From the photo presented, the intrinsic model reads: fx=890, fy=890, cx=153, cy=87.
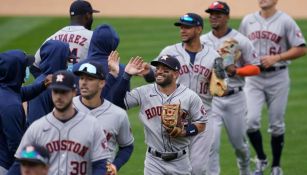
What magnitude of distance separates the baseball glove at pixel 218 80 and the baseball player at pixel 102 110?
6.75ft

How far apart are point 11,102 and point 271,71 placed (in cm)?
486

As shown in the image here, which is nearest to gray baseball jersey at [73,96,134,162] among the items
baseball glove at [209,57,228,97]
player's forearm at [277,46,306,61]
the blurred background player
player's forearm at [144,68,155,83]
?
player's forearm at [144,68,155,83]

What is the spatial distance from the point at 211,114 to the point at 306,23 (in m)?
11.4

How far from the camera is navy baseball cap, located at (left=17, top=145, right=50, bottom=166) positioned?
5695mm

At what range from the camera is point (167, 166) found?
8234 millimetres

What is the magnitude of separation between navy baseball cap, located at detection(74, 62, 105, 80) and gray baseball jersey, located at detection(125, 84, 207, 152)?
1092mm

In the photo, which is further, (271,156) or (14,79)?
(271,156)

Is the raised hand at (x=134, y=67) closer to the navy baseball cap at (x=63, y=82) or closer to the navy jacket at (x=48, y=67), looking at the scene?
the navy jacket at (x=48, y=67)

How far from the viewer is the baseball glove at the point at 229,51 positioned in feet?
33.1

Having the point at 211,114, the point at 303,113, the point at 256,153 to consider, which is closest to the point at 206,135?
the point at 211,114

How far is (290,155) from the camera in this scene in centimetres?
1159

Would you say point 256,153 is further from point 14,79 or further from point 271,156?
point 14,79

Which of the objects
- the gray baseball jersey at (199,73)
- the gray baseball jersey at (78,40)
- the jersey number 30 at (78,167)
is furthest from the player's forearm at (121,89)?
the jersey number 30 at (78,167)

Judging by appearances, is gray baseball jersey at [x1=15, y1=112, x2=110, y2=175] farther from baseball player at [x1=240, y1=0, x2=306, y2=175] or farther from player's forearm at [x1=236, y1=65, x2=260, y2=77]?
baseball player at [x1=240, y1=0, x2=306, y2=175]
